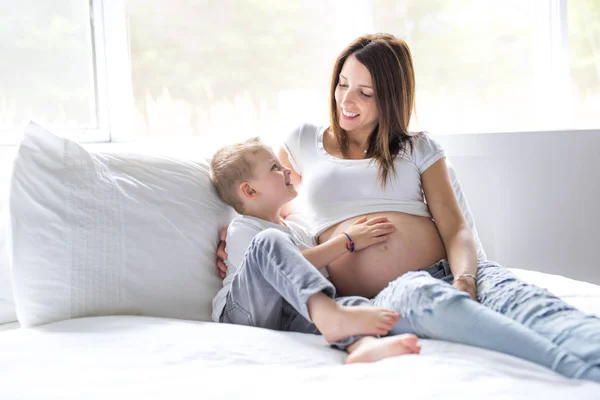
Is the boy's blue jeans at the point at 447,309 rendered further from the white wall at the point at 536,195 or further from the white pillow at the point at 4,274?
the white wall at the point at 536,195

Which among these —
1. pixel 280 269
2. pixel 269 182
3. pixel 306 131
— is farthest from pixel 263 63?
pixel 280 269

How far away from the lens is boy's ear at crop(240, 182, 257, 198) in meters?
1.50

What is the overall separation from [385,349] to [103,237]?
66 cm

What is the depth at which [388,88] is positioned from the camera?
1607 mm

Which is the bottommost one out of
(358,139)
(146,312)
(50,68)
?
(146,312)

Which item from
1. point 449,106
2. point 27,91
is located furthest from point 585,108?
point 27,91

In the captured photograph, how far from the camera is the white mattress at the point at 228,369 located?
879mm

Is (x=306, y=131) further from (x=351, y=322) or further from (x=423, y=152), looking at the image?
(x=351, y=322)

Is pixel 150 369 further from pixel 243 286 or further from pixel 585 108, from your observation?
pixel 585 108

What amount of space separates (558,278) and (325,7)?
1.31 meters

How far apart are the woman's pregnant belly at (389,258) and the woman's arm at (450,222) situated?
0.11ft

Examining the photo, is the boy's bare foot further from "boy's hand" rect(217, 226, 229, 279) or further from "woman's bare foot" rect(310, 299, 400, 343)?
"boy's hand" rect(217, 226, 229, 279)

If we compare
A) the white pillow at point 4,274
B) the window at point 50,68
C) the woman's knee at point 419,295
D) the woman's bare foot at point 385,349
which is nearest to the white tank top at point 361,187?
the woman's knee at point 419,295

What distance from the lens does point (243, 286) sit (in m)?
1.30
